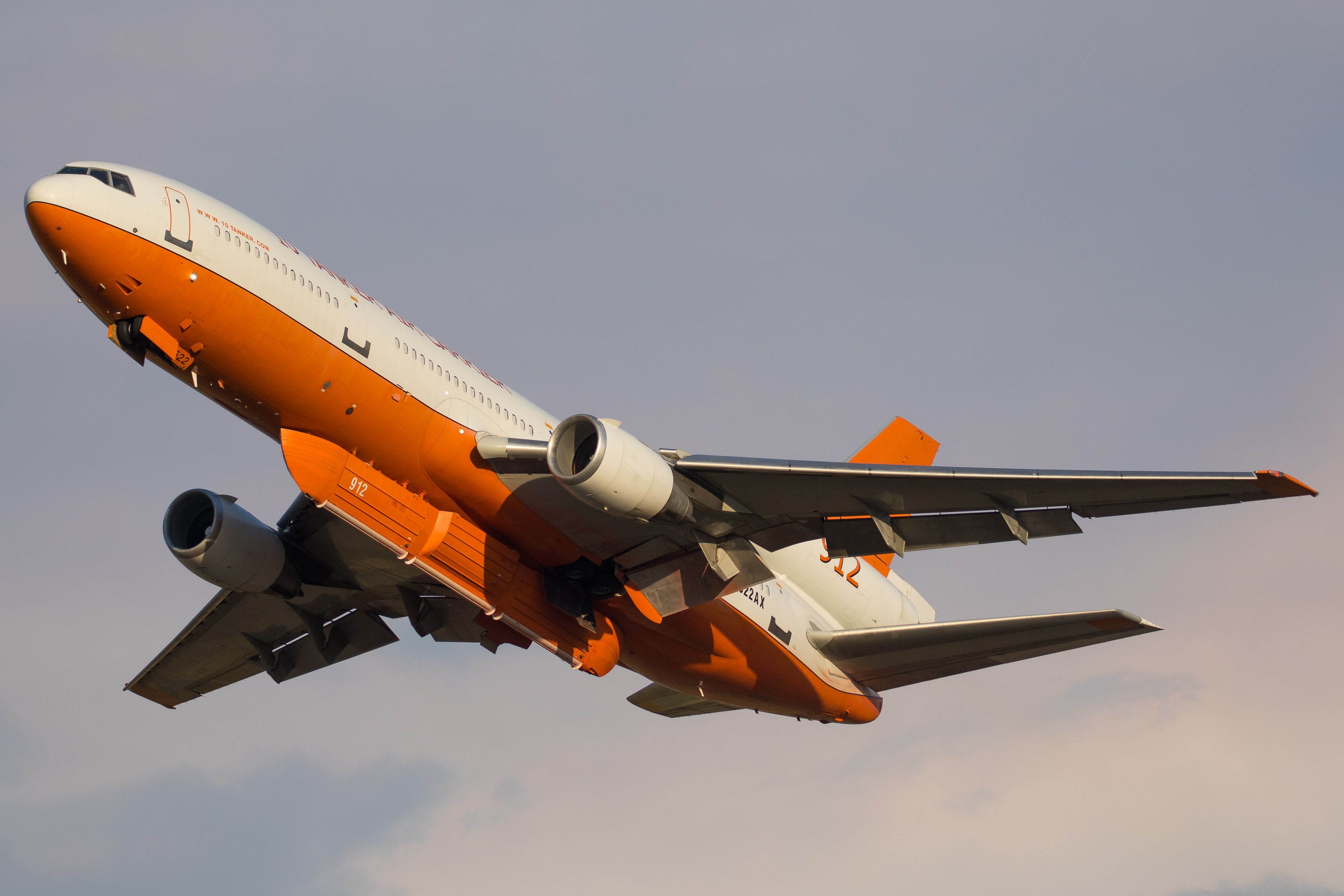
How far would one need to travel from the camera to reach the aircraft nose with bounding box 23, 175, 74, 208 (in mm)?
19109

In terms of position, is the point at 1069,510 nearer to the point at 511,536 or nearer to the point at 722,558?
the point at 722,558

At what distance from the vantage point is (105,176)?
19.8 m

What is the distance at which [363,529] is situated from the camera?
2217cm

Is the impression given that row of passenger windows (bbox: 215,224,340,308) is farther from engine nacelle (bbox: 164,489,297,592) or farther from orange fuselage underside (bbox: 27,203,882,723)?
engine nacelle (bbox: 164,489,297,592)

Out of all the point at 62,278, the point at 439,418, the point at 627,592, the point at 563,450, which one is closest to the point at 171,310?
the point at 62,278

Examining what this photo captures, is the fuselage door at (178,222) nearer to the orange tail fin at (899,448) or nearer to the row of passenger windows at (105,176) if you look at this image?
the row of passenger windows at (105,176)

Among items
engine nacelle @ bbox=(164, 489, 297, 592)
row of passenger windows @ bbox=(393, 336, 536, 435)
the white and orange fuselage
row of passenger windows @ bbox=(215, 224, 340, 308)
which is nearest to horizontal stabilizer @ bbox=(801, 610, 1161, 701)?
the white and orange fuselage

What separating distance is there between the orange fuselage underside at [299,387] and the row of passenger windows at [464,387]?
712 mm

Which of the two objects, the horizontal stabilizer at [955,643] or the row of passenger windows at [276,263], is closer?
the row of passenger windows at [276,263]

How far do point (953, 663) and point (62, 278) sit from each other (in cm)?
1870

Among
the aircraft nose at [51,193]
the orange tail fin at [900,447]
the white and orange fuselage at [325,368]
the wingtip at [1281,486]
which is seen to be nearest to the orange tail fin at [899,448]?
the orange tail fin at [900,447]

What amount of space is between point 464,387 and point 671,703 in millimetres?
11408

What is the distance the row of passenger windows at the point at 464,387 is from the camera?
72.3 feet

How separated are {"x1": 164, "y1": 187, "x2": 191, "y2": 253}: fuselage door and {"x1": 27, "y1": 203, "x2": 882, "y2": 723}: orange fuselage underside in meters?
0.25
